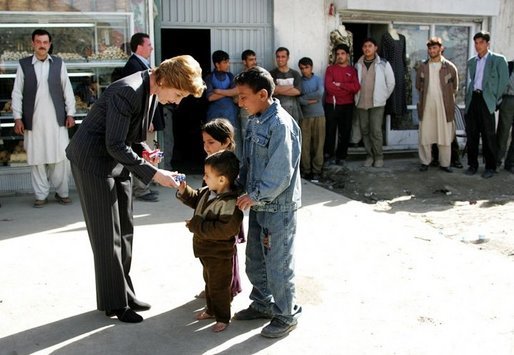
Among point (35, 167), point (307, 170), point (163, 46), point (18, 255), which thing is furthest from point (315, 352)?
point (163, 46)

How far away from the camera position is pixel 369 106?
9219mm

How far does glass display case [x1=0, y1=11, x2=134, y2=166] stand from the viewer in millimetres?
7637

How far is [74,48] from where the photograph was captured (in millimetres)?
7922

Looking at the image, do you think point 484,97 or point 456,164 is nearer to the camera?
point 484,97

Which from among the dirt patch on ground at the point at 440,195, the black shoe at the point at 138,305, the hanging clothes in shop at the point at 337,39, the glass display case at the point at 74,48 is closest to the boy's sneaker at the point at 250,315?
the black shoe at the point at 138,305

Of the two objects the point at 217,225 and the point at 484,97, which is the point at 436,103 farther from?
the point at 217,225

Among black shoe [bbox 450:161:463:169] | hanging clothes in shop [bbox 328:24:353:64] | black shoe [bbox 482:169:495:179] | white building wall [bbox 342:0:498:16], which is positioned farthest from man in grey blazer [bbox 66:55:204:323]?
black shoe [bbox 450:161:463:169]

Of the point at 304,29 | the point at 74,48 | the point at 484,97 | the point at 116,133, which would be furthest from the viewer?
the point at 304,29

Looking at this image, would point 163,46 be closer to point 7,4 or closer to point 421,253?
point 7,4

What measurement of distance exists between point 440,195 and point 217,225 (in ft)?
17.5

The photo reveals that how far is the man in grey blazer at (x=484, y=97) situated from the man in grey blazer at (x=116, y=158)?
20.2 feet

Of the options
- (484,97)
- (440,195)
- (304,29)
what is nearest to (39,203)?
(304,29)

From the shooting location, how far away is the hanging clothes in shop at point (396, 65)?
969 centimetres

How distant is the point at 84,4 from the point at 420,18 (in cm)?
548
